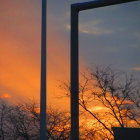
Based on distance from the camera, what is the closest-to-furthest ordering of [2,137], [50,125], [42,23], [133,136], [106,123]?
[133,136] < [42,23] < [106,123] < [50,125] < [2,137]

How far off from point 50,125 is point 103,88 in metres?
5.40

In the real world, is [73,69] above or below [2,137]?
above

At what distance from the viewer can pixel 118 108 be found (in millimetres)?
20062

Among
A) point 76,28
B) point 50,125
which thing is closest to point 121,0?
point 76,28

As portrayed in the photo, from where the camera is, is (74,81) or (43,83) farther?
(43,83)

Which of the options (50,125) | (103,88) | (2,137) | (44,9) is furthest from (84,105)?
(44,9)

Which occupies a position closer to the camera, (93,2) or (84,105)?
(93,2)

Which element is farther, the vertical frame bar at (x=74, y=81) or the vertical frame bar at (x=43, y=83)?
the vertical frame bar at (x=43, y=83)

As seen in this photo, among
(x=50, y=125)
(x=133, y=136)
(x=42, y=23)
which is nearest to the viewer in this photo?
(x=133, y=136)

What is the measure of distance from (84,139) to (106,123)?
1767 millimetres

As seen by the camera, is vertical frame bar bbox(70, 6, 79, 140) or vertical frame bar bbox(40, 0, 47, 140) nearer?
vertical frame bar bbox(70, 6, 79, 140)

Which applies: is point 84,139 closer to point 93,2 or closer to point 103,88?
point 103,88

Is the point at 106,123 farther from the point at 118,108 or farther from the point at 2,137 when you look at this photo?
the point at 2,137

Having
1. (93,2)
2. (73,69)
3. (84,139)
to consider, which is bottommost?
(84,139)
